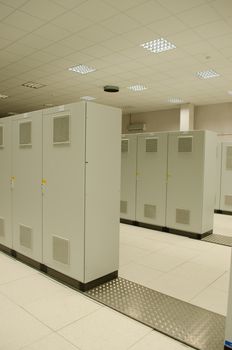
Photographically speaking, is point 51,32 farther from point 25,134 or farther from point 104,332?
point 104,332

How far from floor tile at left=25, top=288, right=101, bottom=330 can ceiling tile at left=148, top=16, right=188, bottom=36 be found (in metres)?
4.28

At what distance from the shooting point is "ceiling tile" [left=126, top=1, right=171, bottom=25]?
4172 mm

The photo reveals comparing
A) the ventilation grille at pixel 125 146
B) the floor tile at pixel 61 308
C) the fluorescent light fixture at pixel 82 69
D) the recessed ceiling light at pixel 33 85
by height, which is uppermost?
the fluorescent light fixture at pixel 82 69

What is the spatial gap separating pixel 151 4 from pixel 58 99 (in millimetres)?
7328

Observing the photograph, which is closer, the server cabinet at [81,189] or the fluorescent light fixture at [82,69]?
the server cabinet at [81,189]

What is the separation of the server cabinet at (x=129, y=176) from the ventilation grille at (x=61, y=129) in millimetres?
3142

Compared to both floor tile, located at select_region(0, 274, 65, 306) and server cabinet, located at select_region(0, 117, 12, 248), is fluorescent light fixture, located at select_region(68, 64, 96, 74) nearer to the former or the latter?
server cabinet, located at select_region(0, 117, 12, 248)

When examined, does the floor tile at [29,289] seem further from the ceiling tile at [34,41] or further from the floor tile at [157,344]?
the ceiling tile at [34,41]

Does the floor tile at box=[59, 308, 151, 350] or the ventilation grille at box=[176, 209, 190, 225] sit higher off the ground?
the ventilation grille at box=[176, 209, 190, 225]

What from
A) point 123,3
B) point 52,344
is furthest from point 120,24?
point 52,344

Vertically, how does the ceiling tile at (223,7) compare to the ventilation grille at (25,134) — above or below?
above

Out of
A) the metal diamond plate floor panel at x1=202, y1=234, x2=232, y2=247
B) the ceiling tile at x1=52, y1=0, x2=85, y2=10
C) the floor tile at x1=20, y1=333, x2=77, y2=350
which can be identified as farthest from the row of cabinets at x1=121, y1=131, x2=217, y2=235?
the floor tile at x1=20, y1=333, x2=77, y2=350

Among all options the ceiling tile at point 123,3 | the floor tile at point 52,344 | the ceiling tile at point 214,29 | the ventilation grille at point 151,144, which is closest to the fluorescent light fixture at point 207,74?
the ceiling tile at point 214,29

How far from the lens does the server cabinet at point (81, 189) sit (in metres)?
3.09
